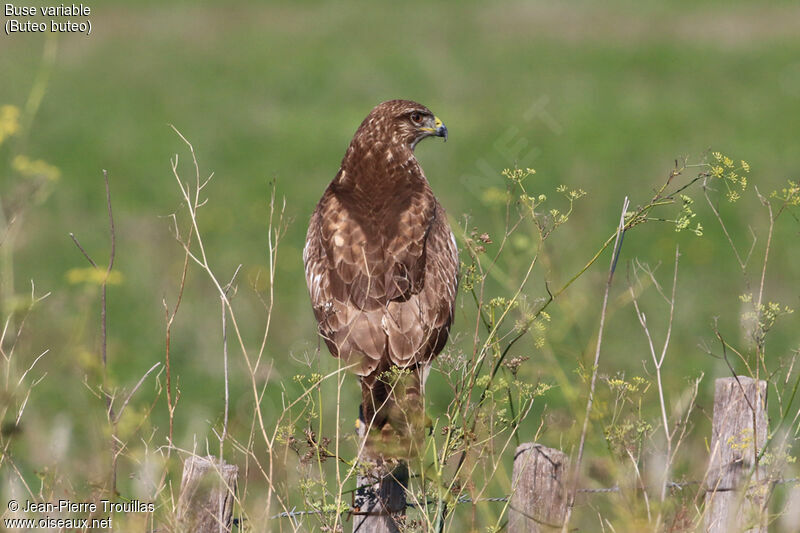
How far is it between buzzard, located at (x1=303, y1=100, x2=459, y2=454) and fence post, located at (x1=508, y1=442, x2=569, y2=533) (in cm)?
54

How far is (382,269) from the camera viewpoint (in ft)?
15.6

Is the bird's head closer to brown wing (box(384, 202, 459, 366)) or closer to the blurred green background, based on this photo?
brown wing (box(384, 202, 459, 366))

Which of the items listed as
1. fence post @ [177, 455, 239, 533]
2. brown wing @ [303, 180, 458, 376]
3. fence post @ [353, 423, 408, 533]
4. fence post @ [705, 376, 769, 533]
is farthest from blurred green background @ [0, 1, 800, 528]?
fence post @ [353, 423, 408, 533]

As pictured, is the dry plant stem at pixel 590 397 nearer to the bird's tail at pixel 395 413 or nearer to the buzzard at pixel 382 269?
the bird's tail at pixel 395 413

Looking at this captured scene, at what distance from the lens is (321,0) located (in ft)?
109

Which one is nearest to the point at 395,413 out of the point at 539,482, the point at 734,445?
the point at 539,482

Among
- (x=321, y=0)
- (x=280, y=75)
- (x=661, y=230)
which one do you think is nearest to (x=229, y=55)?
(x=280, y=75)

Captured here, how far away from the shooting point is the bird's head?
5.38 meters

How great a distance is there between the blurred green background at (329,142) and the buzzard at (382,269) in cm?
27

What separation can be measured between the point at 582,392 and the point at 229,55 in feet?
77.3

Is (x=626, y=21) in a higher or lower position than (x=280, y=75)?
higher

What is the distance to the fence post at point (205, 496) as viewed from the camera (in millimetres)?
3662

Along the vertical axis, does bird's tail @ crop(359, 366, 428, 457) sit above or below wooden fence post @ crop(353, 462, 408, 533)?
above

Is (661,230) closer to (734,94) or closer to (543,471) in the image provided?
(734,94)
